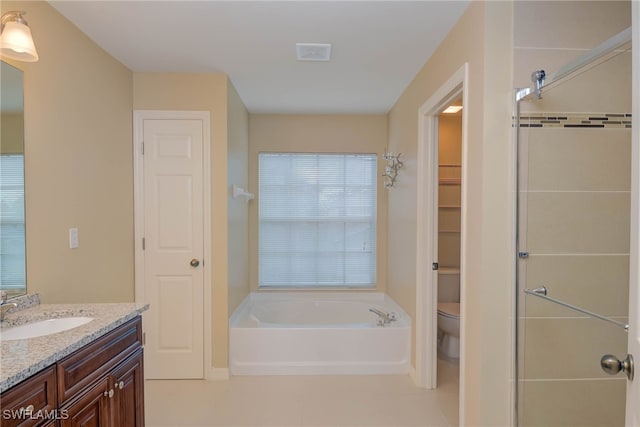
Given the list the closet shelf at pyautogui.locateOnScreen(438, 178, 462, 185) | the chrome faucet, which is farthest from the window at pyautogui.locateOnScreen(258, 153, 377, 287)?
the chrome faucet

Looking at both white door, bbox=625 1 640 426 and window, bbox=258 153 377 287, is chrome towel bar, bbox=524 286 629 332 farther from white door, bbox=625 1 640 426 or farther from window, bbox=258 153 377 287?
window, bbox=258 153 377 287

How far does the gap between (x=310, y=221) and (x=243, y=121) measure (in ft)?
4.40

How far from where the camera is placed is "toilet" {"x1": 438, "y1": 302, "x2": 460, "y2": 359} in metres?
3.15

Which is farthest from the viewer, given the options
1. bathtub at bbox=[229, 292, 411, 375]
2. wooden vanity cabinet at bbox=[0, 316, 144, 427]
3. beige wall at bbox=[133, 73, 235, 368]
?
bathtub at bbox=[229, 292, 411, 375]

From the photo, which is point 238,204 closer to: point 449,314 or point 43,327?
point 43,327

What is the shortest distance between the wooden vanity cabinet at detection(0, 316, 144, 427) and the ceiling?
1.70m

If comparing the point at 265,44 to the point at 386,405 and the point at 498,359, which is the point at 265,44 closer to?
the point at 498,359

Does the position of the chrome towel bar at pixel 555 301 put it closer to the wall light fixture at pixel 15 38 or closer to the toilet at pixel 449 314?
the toilet at pixel 449 314

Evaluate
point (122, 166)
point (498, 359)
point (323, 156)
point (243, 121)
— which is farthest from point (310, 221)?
point (498, 359)

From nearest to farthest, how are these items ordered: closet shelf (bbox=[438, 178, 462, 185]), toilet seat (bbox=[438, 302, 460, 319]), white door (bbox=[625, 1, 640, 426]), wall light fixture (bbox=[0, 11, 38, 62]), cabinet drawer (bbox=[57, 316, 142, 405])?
white door (bbox=[625, 1, 640, 426]) < cabinet drawer (bbox=[57, 316, 142, 405]) < wall light fixture (bbox=[0, 11, 38, 62]) < toilet seat (bbox=[438, 302, 460, 319]) < closet shelf (bbox=[438, 178, 462, 185])

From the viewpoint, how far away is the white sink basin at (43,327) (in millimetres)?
1438

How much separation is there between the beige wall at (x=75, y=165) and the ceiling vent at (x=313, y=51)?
135 cm

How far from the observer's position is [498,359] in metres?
1.75

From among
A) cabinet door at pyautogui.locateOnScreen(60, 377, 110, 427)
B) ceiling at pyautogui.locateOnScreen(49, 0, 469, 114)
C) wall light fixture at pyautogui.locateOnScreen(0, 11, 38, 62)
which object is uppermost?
ceiling at pyautogui.locateOnScreen(49, 0, 469, 114)
